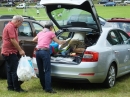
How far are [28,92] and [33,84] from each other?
0.89m

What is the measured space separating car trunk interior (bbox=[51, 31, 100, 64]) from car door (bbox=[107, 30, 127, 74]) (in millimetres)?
392

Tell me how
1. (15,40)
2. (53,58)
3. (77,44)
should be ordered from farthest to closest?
(77,44), (53,58), (15,40)

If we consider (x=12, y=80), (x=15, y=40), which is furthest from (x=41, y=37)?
(x=12, y=80)

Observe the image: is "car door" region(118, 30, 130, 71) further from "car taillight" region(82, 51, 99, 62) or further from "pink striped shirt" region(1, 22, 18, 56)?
"pink striped shirt" region(1, 22, 18, 56)

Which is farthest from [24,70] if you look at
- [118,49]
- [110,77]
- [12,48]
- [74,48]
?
[118,49]

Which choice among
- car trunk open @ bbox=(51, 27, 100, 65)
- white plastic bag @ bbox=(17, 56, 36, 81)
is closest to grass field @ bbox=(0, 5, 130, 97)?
white plastic bag @ bbox=(17, 56, 36, 81)

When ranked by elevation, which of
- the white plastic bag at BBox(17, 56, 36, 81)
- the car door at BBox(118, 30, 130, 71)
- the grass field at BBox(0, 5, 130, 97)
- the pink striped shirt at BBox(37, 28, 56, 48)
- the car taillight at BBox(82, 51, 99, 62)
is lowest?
the grass field at BBox(0, 5, 130, 97)

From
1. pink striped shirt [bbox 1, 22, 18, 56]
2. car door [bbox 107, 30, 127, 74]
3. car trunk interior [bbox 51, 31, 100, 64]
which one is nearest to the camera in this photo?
pink striped shirt [bbox 1, 22, 18, 56]

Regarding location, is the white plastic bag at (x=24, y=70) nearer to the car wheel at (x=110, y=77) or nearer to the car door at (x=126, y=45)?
the car wheel at (x=110, y=77)

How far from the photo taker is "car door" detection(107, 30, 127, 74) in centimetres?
796

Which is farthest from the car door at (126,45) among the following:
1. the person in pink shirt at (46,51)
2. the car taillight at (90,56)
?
the person in pink shirt at (46,51)

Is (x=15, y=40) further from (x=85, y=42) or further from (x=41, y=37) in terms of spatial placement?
(x=85, y=42)

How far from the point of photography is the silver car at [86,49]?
7156mm

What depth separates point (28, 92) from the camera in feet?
23.7
